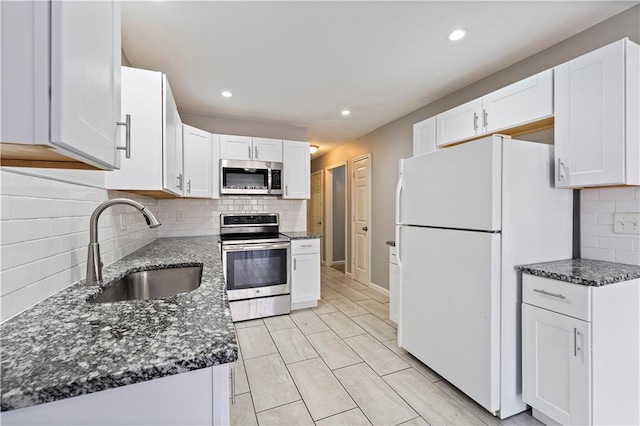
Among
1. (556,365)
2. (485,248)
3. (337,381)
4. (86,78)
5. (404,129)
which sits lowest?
(337,381)

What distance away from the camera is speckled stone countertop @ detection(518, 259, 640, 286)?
1.45m

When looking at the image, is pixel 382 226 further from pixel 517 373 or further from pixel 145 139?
pixel 145 139

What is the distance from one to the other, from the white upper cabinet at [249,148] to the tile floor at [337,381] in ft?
6.39

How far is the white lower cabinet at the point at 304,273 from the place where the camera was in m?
3.38

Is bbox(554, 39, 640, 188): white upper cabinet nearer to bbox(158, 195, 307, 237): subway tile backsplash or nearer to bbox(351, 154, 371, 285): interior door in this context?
bbox(351, 154, 371, 285): interior door

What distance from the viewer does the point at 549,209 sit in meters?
1.83

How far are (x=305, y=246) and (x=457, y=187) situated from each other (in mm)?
1975

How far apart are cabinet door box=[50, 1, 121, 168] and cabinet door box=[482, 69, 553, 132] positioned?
2.38 m

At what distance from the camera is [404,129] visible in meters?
3.71

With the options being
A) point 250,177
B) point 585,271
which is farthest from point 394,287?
point 250,177

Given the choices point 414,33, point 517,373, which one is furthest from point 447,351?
point 414,33

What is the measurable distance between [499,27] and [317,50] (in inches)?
49.2

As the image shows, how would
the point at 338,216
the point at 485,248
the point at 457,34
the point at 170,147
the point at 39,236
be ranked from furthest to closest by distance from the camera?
the point at 338,216
the point at 170,147
the point at 457,34
the point at 485,248
the point at 39,236

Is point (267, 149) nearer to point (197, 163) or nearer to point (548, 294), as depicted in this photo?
point (197, 163)
